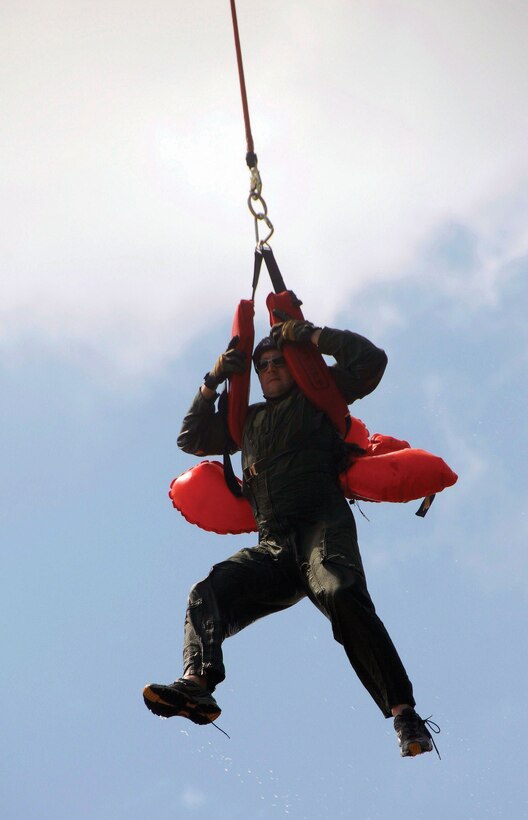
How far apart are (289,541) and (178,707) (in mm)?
1332

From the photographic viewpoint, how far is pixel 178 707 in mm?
7945

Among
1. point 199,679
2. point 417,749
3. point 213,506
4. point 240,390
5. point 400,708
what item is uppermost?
point 240,390

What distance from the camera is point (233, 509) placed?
9.48 m

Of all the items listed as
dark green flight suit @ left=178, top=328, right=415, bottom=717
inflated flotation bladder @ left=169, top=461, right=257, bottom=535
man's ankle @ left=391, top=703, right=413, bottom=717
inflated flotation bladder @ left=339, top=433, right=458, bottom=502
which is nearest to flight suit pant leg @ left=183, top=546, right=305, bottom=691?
dark green flight suit @ left=178, top=328, right=415, bottom=717

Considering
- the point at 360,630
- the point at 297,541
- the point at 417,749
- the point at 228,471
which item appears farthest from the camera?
the point at 228,471

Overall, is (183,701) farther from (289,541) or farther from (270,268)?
(270,268)

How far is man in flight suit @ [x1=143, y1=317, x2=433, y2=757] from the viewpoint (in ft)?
26.7

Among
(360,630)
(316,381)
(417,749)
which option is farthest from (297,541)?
(417,749)

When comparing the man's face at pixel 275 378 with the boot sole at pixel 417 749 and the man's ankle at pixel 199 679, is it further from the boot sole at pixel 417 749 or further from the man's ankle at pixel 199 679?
the boot sole at pixel 417 749

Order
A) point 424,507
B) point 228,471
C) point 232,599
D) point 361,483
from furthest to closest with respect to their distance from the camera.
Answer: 1. point 228,471
2. point 424,507
3. point 361,483
4. point 232,599

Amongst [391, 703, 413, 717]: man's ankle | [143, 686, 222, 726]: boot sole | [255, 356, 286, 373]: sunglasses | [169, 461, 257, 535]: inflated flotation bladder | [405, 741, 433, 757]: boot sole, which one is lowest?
[405, 741, 433, 757]: boot sole

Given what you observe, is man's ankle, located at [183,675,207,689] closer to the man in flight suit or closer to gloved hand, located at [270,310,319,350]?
the man in flight suit

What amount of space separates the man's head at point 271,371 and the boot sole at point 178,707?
7.31 ft

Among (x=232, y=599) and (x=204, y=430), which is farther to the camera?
(x=204, y=430)
